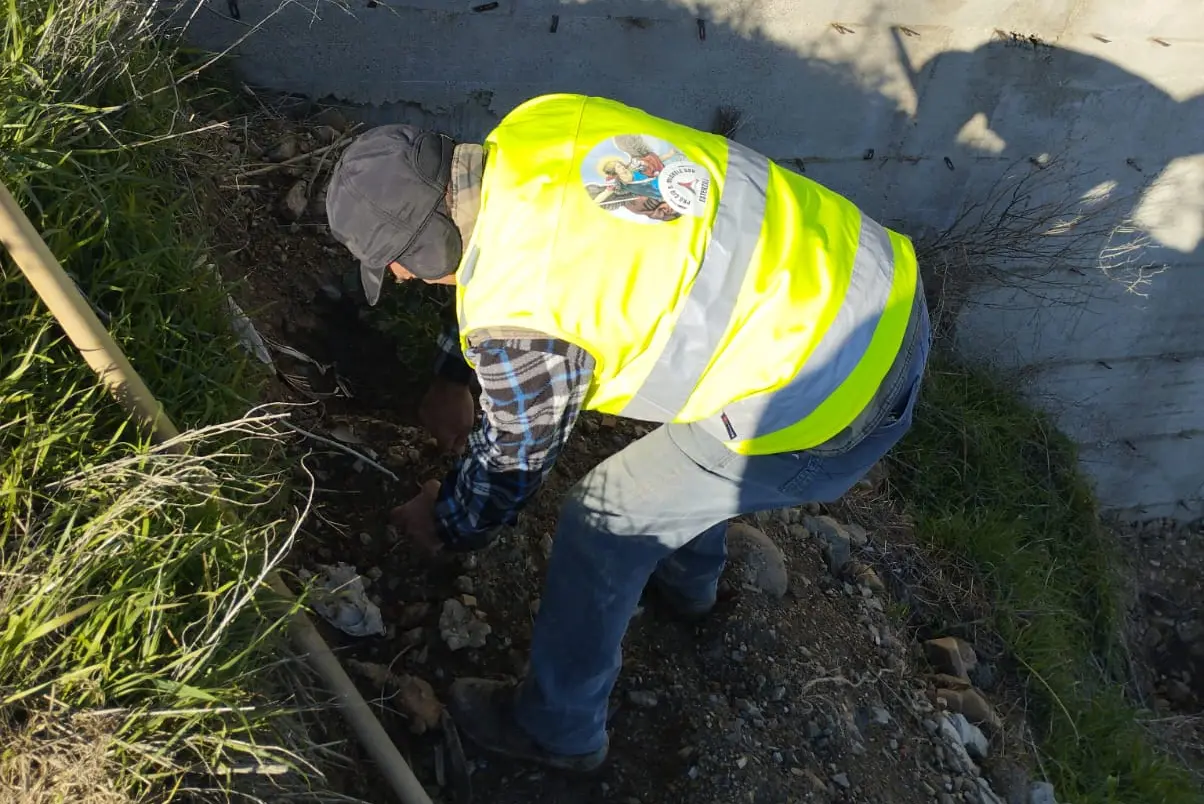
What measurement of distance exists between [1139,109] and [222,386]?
4.20 metres

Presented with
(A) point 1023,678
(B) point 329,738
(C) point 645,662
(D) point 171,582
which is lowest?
(A) point 1023,678

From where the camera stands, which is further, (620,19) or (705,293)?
(620,19)

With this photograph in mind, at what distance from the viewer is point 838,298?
161 cm

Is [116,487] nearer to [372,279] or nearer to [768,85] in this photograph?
[372,279]

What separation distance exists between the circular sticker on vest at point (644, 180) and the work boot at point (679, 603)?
4.15ft

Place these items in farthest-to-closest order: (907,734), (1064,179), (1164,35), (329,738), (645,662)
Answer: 1. (1064,179)
2. (1164,35)
3. (907,734)
4. (645,662)
5. (329,738)

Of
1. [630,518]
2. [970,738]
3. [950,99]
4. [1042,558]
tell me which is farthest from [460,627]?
[950,99]

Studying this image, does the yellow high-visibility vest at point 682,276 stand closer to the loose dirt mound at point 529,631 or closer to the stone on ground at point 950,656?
the loose dirt mound at point 529,631

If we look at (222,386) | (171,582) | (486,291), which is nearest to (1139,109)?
(486,291)

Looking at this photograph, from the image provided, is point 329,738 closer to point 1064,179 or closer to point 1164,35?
point 1064,179

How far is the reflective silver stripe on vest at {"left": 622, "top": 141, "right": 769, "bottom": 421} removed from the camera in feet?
5.03

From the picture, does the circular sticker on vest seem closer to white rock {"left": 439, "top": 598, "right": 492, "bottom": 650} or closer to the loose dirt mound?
the loose dirt mound

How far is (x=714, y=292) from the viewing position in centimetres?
154

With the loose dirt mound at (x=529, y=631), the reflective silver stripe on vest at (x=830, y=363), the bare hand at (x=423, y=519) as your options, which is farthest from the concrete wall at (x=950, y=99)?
the reflective silver stripe on vest at (x=830, y=363)
